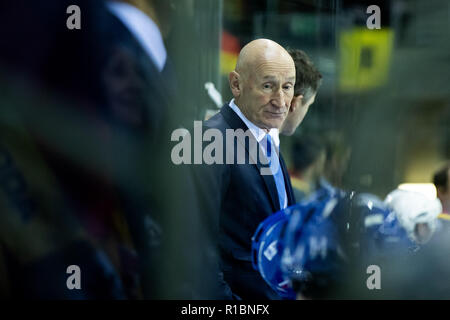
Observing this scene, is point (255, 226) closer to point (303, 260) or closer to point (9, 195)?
point (303, 260)

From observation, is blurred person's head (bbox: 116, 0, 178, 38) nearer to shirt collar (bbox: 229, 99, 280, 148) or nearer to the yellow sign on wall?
shirt collar (bbox: 229, 99, 280, 148)

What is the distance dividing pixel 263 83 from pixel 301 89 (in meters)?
0.23

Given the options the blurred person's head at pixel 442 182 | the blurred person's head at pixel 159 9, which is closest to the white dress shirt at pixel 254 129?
the blurred person's head at pixel 159 9

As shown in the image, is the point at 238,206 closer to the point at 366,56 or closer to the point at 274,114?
the point at 274,114

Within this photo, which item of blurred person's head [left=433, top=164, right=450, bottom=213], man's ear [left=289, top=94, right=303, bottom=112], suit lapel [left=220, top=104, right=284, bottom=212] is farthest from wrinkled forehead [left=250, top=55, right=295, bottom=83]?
blurred person's head [left=433, top=164, right=450, bottom=213]

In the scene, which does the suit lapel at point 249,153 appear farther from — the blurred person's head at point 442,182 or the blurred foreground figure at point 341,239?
the blurred person's head at point 442,182

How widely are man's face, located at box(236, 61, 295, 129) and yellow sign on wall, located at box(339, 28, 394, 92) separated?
31 centimetres

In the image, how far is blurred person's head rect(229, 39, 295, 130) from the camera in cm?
322

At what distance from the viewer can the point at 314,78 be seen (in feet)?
11.0

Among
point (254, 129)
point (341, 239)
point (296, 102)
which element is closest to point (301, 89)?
point (296, 102)

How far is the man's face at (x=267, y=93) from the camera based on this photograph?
127 inches

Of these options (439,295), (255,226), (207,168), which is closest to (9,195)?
(207,168)

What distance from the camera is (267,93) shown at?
10.6 feet

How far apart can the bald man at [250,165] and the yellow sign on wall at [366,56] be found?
0.30 m
